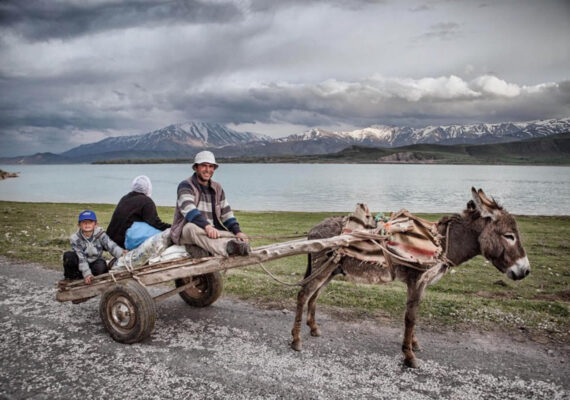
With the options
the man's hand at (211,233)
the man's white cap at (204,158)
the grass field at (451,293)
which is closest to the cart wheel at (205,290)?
the grass field at (451,293)

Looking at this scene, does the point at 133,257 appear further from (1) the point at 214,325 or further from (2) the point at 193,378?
(2) the point at 193,378

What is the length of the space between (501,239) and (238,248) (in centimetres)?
400

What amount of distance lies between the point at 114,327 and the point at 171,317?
1.37 meters

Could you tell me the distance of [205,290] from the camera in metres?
8.26

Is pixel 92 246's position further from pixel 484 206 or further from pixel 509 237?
pixel 509 237

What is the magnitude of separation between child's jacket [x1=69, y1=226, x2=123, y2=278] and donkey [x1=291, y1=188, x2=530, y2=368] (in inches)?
146

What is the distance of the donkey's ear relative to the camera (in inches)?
226

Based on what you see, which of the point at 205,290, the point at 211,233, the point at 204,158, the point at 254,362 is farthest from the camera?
the point at 205,290

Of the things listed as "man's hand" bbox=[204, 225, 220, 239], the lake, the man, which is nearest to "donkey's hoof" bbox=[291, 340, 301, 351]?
the man

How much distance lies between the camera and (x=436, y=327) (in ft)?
23.9

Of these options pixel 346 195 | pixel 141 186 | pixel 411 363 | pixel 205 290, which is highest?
pixel 141 186

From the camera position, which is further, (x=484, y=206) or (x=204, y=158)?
(x=204, y=158)

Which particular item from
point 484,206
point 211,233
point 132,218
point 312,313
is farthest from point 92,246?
point 484,206

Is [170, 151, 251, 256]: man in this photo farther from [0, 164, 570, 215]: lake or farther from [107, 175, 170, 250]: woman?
[0, 164, 570, 215]: lake
